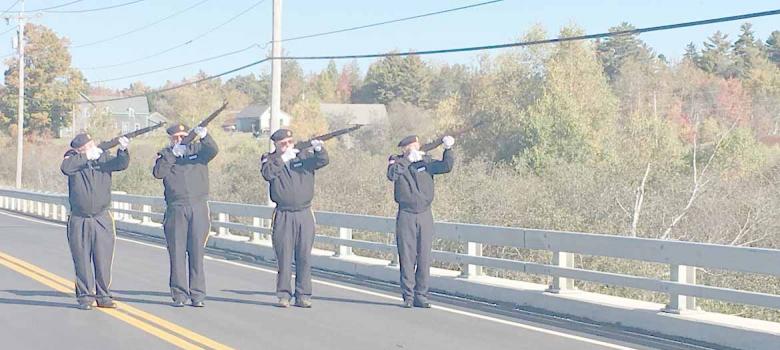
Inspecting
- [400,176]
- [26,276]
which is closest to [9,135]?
[26,276]

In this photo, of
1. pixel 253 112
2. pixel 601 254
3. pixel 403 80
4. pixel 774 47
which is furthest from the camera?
pixel 253 112

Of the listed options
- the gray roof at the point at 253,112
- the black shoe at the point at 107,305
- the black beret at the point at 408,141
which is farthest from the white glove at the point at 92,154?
the gray roof at the point at 253,112

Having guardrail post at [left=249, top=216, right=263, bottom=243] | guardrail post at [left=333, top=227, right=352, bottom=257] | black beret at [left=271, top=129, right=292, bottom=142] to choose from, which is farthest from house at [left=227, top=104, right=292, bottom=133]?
black beret at [left=271, top=129, right=292, bottom=142]

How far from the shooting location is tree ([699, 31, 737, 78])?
306ft

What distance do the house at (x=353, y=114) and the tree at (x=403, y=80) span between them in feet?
8.19

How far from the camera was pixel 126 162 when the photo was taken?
12.5 metres

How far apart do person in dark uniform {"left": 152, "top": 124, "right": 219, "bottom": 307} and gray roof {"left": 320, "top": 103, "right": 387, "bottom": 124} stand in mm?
75571

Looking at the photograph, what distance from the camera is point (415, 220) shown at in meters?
13.3

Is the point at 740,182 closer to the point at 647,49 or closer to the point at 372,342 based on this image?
the point at 372,342

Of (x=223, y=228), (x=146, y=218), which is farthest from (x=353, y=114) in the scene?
(x=223, y=228)

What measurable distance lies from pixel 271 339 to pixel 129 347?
4.34ft

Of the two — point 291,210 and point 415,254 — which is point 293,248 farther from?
point 415,254

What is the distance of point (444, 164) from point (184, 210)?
9.90 feet

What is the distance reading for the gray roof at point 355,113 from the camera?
315ft
